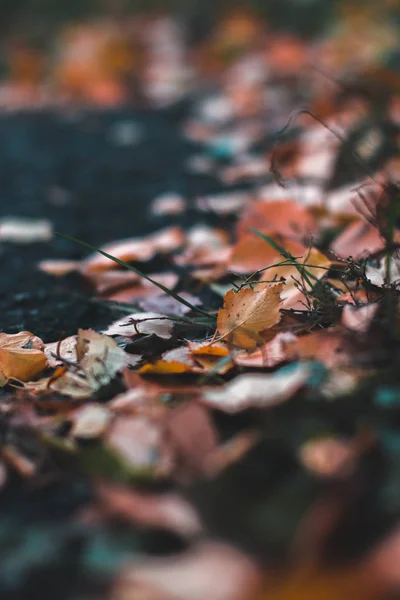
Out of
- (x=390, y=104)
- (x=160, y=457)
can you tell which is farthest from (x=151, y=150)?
(x=160, y=457)

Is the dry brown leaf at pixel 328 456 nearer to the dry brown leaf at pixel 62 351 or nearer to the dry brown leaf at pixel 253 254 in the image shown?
the dry brown leaf at pixel 62 351

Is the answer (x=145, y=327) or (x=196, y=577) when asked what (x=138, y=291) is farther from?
(x=196, y=577)

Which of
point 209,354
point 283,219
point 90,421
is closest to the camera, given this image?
point 90,421

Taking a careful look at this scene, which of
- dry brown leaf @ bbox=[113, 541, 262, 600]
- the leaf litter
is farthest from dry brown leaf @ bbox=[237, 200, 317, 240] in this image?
dry brown leaf @ bbox=[113, 541, 262, 600]

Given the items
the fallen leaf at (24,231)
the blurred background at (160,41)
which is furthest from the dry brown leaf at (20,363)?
the blurred background at (160,41)

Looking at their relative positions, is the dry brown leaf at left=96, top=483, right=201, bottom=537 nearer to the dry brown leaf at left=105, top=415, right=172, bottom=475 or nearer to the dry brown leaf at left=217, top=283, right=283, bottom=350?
the dry brown leaf at left=105, top=415, right=172, bottom=475

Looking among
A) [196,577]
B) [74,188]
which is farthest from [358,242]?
[74,188]
